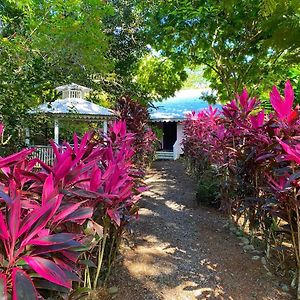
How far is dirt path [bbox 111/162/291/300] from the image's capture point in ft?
9.41

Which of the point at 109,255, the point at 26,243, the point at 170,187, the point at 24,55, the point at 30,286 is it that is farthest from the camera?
the point at 170,187

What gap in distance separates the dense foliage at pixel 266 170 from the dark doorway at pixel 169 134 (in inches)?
599

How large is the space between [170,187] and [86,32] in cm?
792

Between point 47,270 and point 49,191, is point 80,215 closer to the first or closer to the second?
point 49,191

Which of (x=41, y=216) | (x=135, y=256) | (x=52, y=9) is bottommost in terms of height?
(x=135, y=256)

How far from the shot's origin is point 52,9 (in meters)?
14.8

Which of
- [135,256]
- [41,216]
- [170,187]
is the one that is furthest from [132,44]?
[41,216]

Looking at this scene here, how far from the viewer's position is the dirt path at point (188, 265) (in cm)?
287

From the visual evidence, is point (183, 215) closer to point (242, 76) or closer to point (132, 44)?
point (242, 76)

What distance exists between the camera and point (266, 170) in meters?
3.36

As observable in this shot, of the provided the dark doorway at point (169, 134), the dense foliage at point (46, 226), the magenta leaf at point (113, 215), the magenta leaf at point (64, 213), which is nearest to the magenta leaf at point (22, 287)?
the dense foliage at point (46, 226)

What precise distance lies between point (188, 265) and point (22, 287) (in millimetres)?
2540

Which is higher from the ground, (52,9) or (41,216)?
(52,9)

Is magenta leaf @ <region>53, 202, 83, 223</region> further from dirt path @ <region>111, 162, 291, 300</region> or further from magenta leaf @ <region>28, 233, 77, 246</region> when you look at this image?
dirt path @ <region>111, 162, 291, 300</region>
